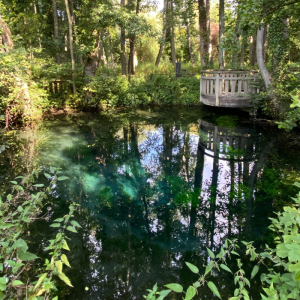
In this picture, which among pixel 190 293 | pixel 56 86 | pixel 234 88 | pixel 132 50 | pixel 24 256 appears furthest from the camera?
pixel 132 50

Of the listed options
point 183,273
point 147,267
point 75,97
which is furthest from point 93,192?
point 75,97

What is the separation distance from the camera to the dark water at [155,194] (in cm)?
322

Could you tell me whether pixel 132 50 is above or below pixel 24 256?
above

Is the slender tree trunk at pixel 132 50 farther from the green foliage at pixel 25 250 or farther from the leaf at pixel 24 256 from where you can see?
the leaf at pixel 24 256

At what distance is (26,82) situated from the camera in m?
9.59

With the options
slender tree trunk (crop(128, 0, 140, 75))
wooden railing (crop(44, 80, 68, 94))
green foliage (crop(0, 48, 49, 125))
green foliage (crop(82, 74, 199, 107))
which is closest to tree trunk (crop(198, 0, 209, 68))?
green foliage (crop(82, 74, 199, 107))

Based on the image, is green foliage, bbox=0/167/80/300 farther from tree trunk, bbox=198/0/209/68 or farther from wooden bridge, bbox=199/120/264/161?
tree trunk, bbox=198/0/209/68

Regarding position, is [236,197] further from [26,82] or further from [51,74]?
→ [51,74]

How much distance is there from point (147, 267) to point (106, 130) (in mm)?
7064

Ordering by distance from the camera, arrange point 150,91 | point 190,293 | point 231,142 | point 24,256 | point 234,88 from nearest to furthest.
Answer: point 190,293
point 24,256
point 231,142
point 234,88
point 150,91

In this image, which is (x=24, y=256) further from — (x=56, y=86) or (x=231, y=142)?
(x=56, y=86)

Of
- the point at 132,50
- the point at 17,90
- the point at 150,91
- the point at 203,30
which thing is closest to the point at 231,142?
the point at 17,90

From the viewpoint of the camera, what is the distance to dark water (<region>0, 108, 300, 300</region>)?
3217 millimetres

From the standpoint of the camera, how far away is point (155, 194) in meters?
5.01
